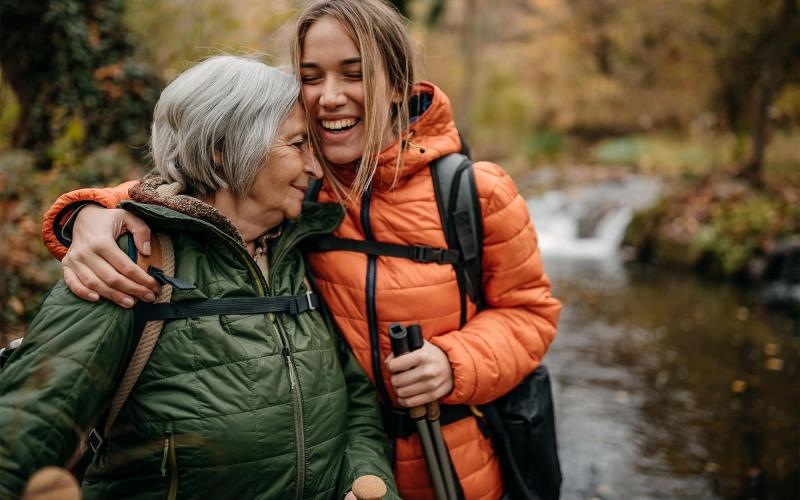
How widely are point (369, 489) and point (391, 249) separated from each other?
86 cm

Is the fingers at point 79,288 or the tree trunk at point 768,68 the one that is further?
the tree trunk at point 768,68

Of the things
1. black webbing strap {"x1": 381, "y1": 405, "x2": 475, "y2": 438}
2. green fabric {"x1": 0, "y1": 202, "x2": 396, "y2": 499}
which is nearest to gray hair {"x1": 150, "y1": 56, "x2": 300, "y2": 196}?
green fabric {"x1": 0, "y1": 202, "x2": 396, "y2": 499}

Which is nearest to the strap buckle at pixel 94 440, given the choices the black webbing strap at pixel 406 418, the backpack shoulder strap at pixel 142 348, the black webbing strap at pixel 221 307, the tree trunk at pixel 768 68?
the backpack shoulder strap at pixel 142 348

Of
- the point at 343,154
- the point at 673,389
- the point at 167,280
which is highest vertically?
the point at 343,154

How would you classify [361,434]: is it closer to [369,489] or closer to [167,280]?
[369,489]

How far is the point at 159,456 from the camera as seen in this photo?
169 centimetres

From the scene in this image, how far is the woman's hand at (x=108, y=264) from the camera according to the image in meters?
1.59

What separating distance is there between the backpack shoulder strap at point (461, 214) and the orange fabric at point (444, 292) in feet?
0.09

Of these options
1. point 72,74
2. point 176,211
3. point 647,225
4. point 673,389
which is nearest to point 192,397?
point 176,211

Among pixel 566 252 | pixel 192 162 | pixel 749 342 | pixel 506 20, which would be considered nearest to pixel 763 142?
pixel 566 252

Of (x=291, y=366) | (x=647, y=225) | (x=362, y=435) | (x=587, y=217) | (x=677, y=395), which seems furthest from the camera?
(x=587, y=217)

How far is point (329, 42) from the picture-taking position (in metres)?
2.11

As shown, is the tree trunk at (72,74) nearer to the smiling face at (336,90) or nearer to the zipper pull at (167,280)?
the smiling face at (336,90)

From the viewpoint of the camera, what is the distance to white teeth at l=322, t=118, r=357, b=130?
2201 millimetres
